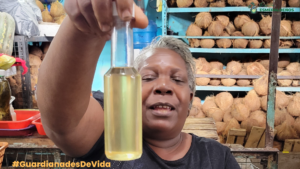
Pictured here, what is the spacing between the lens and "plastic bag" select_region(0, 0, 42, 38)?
8.88 feet

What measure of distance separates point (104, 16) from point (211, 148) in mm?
913

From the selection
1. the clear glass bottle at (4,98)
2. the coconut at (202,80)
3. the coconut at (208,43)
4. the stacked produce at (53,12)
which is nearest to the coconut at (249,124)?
the coconut at (202,80)

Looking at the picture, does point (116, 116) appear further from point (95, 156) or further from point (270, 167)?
point (270, 167)

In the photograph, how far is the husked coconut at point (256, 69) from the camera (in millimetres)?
3490

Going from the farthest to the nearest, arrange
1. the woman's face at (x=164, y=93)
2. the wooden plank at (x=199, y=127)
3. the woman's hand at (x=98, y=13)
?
1. the wooden plank at (x=199, y=127)
2. the woman's face at (x=164, y=93)
3. the woman's hand at (x=98, y=13)

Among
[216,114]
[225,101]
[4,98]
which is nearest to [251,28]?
[225,101]

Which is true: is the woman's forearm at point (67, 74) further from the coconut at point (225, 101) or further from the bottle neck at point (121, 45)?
the coconut at point (225, 101)

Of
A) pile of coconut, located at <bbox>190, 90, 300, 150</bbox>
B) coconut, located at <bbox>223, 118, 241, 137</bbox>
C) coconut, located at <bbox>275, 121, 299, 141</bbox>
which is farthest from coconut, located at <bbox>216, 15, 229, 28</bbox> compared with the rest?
coconut, located at <bbox>275, 121, 299, 141</bbox>

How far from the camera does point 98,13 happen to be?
350mm

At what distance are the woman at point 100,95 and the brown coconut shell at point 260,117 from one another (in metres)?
2.59

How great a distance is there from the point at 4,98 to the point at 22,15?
1.51m

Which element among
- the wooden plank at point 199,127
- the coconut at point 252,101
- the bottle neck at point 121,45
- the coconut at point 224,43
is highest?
the bottle neck at point 121,45

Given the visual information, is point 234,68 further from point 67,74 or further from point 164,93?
point 67,74

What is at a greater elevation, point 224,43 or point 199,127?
point 224,43
